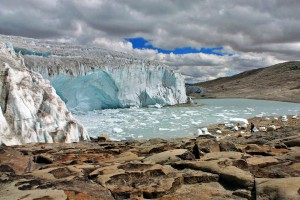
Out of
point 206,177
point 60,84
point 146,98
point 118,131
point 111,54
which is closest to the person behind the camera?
point 206,177

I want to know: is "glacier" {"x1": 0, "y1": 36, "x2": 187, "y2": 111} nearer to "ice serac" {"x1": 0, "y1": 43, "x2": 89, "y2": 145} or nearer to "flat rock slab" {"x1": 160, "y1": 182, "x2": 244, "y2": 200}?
"ice serac" {"x1": 0, "y1": 43, "x2": 89, "y2": 145}

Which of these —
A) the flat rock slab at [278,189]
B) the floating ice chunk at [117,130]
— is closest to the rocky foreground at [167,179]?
the flat rock slab at [278,189]

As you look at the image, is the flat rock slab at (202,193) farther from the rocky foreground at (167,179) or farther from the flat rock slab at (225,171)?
the flat rock slab at (225,171)

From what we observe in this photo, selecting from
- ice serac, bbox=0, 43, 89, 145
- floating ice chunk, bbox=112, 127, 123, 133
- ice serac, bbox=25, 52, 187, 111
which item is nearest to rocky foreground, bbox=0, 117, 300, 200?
ice serac, bbox=0, 43, 89, 145

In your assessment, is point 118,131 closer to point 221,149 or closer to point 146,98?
point 221,149

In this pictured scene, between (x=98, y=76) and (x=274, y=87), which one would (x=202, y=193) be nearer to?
(x=98, y=76)

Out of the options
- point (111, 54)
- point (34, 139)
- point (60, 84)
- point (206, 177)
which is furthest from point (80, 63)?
point (206, 177)

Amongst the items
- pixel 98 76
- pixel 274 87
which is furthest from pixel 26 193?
pixel 274 87
